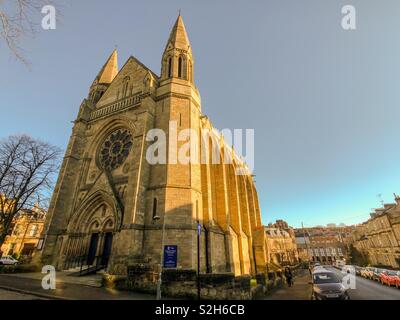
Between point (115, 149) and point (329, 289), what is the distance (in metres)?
18.7

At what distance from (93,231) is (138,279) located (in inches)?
330

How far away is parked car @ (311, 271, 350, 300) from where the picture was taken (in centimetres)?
857

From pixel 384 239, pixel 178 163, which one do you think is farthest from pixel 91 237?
pixel 384 239

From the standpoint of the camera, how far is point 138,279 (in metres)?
10.2

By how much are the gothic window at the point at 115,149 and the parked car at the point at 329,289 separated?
16416 millimetres

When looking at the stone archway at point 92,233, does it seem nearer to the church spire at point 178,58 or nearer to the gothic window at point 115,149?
the gothic window at point 115,149

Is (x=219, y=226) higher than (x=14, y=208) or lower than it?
lower

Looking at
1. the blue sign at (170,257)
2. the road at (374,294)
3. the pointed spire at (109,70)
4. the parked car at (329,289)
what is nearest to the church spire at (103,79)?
the pointed spire at (109,70)

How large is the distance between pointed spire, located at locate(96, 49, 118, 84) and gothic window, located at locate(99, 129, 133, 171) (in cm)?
1112

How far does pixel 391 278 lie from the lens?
57.1 ft

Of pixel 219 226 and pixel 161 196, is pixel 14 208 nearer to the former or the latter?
pixel 161 196

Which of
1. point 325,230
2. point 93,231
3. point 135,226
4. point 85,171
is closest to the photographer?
point 135,226

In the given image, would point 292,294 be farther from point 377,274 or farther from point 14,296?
point 377,274
